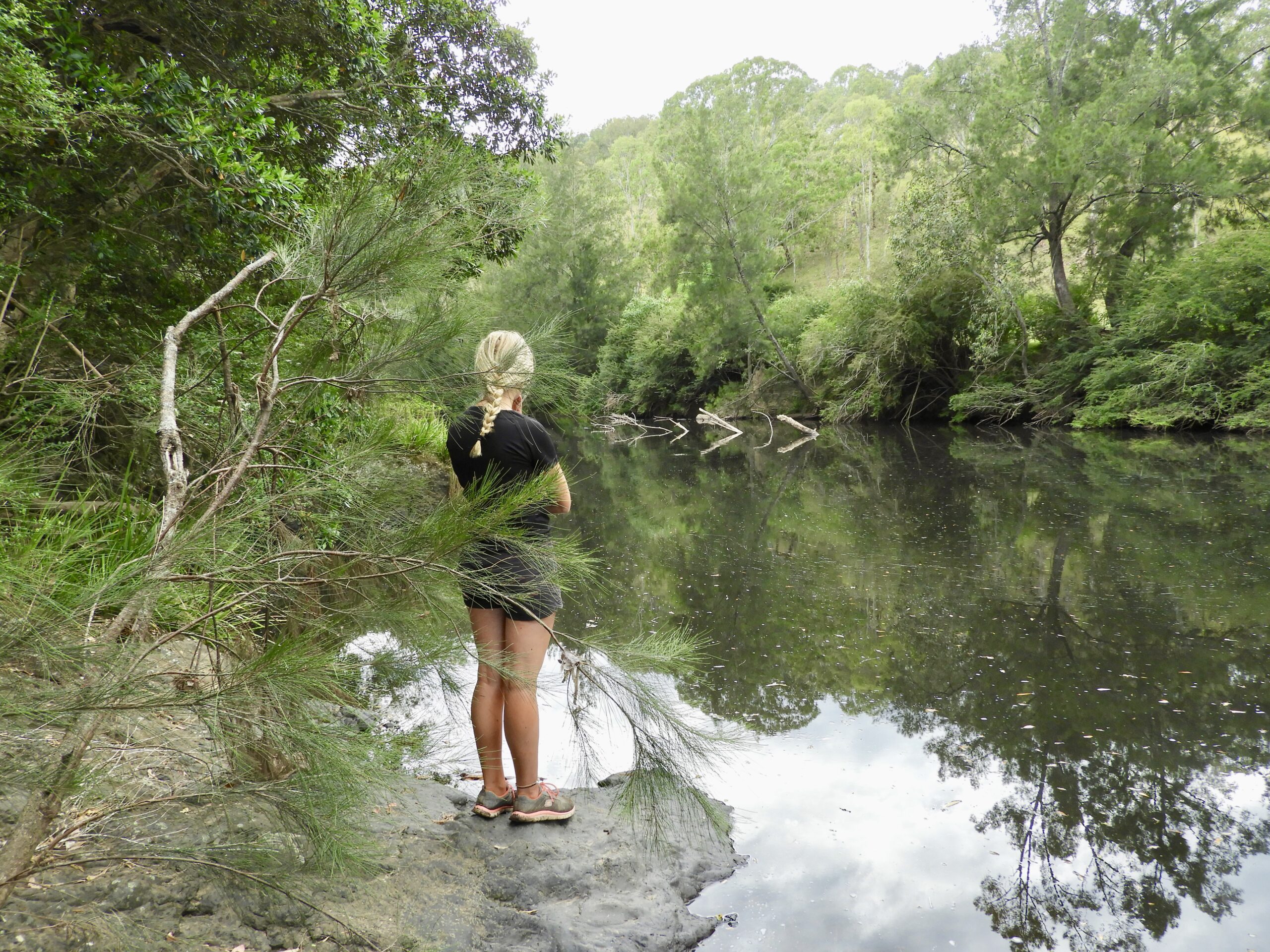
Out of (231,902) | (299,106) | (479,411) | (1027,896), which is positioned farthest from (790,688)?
(299,106)

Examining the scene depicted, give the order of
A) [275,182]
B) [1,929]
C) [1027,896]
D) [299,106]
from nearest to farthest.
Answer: [1,929]
[1027,896]
[275,182]
[299,106]

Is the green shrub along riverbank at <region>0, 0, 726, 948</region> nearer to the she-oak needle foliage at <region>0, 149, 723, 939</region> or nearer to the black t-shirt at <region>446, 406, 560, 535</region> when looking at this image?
the she-oak needle foliage at <region>0, 149, 723, 939</region>

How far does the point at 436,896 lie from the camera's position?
232 centimetres

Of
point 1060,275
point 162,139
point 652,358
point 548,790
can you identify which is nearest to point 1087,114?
point 1060,275

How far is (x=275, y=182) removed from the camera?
382 cm

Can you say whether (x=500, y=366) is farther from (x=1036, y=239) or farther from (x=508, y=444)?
(x=1036, y=239)

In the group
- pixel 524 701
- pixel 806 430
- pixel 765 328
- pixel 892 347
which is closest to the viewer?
pixel 524 701

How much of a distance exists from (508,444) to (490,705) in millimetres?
952

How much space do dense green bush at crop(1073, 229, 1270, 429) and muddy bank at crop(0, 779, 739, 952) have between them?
17459mm

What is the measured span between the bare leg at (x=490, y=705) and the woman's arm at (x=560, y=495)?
0.47 m

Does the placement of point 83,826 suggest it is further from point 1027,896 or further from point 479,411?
point 1027,896

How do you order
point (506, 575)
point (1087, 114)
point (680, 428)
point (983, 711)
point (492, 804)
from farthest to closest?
1. point (680, 428)
2. point (1087, 114)
3. point (983, 711)
4. point (492, 804)
5. point (506, 575)

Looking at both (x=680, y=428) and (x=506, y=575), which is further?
(x=680, y=428)

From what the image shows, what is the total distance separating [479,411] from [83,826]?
1.42m
